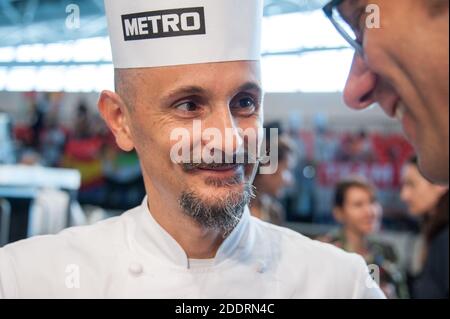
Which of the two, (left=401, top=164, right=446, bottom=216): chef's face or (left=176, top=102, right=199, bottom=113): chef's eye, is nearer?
(left=176, top=102, right=199, bottom=113): chef's eye

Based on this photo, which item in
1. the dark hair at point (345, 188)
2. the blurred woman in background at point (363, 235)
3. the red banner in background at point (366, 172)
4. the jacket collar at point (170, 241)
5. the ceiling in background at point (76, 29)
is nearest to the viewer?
the jacket collar at point (170, 241)

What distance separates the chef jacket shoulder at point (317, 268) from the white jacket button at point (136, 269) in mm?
250

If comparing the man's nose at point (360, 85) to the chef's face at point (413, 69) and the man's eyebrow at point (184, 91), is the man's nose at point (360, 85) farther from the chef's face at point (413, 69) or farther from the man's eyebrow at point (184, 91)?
the man's eyebrow at point (184, 91)

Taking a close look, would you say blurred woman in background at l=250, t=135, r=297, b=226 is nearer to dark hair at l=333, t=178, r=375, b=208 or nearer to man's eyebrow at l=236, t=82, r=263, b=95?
dark hair at l=333, t=178, r=375, b=208

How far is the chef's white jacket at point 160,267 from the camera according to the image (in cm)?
110

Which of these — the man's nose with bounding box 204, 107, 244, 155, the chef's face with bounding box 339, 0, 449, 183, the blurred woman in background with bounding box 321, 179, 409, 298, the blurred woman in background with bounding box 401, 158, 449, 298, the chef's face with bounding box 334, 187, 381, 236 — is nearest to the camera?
the chef's face with bounding box 339, 0, 449, 183

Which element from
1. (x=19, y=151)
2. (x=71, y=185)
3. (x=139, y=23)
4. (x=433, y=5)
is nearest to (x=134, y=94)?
(x=139, y=23)

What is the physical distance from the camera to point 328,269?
1170mm

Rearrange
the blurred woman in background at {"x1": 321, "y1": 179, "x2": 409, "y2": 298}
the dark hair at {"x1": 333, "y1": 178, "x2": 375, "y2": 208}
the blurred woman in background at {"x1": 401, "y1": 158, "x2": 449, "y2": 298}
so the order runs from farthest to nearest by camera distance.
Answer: the dark hair at {"x1": 333, "y1": 178, "x2": 375, "y2": 208}
the blurred woman in background at {"x1": 401, "y1": 158, "x2": 449, "y2": 298}
the blurred woman in background at {"x1": 321, "y1": 179, "x2": 409, "y2": 298}

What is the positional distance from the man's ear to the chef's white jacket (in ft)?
0.47

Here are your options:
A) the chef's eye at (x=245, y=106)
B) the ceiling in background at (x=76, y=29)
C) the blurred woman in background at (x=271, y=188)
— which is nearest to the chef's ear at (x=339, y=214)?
the blurred woman in background at (x=271, y=188)

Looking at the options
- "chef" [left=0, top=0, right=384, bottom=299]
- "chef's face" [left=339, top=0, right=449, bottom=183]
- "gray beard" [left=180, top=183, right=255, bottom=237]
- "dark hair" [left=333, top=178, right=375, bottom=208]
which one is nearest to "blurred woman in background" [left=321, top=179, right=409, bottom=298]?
"dark hair" [left=333, top=178, right=375, bottom=208]

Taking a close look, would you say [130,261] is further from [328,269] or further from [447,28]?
[447,28]

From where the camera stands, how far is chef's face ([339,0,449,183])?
684mm
